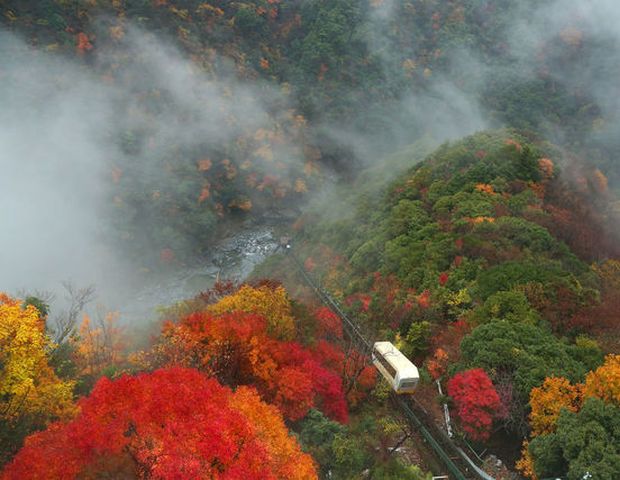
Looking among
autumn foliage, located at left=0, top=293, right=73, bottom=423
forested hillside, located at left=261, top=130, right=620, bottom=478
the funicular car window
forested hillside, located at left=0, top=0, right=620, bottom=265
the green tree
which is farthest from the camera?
forested hillside, located at left=0, top=0, right=620, bottom=265

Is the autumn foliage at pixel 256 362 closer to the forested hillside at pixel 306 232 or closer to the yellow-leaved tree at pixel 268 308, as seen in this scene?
the forested hillside at pixel 306 232

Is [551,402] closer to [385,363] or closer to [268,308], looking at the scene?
[385,363]

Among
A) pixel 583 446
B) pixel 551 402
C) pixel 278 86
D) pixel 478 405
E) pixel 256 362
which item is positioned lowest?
pixel 583 446

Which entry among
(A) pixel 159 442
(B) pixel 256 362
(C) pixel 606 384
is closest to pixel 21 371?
(B) pixel 256 362

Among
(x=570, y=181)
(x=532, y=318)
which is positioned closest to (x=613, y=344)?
(x=532, y=318)

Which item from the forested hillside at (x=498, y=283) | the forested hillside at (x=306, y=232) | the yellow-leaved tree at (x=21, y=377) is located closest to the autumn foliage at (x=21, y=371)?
the yellow-leaved tree at (x=21, y=377)

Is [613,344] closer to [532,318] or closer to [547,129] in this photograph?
[532,318]

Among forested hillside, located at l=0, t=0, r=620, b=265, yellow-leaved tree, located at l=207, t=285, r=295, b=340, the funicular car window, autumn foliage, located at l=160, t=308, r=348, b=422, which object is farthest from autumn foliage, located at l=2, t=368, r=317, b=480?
forested hillside, located at l=0, t=0, r=620, b=265

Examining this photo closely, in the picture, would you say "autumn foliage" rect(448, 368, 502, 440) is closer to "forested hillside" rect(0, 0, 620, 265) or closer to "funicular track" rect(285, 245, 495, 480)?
"funicular track" rect(285, 245, 495, 480)
